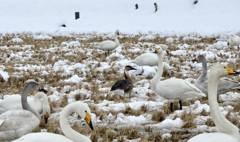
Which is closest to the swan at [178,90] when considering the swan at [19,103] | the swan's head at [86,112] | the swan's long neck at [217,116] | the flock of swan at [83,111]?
the flock of swan at [83,111]

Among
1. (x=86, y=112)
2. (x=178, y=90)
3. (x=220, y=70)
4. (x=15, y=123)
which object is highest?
(x=220, y=70)

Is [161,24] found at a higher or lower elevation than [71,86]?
higher

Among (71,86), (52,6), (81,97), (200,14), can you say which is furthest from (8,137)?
(52,6)

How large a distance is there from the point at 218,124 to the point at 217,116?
0.09 metres

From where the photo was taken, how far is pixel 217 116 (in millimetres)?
3338

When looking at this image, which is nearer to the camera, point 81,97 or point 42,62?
point 81,97

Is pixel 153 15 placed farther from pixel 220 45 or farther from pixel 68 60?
pixel 68 60

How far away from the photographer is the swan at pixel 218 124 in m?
3.02

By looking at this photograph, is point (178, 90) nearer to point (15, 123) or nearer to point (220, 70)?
point (220, 70)

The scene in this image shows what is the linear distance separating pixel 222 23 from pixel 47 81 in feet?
81.9

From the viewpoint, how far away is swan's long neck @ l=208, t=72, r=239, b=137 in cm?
324

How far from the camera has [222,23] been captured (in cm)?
2892

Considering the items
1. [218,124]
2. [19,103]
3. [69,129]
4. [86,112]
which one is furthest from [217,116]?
[19,103]

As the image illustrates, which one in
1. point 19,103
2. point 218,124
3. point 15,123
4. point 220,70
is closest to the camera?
point 218,124
